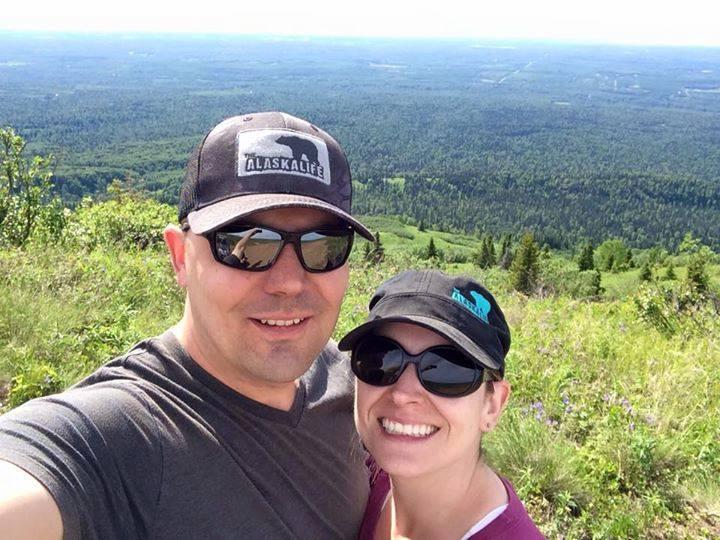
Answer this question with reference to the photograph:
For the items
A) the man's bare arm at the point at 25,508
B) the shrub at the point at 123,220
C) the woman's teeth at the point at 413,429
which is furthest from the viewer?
the shrub at the point at 123,220

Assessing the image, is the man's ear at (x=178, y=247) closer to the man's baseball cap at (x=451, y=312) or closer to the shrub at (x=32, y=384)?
the man's baseball cap at (x=451, y=312)

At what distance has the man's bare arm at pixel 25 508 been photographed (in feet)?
3.48

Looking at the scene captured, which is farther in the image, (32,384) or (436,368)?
(32,384)

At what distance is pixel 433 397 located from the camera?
5.38ft

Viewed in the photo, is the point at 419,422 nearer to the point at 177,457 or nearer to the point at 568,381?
the point at 177,457

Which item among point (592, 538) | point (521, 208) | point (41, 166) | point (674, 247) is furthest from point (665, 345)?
point (521, 208)

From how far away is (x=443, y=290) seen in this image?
62.9 inches

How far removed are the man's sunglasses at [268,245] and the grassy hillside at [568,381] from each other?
62.4 inches

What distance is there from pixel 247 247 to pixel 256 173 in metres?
0.19

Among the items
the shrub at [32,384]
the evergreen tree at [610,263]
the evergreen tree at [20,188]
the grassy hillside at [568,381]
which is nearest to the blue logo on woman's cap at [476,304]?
the grassy hillside at [568,381]

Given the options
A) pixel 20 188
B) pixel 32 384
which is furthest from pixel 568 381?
pixel 20 188

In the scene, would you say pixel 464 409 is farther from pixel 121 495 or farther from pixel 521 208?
pixel 521 208

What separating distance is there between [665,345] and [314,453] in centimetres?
402

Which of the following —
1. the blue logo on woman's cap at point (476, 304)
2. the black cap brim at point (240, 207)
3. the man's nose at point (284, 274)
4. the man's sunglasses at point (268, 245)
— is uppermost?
the black cap brim at point (240, 207)
